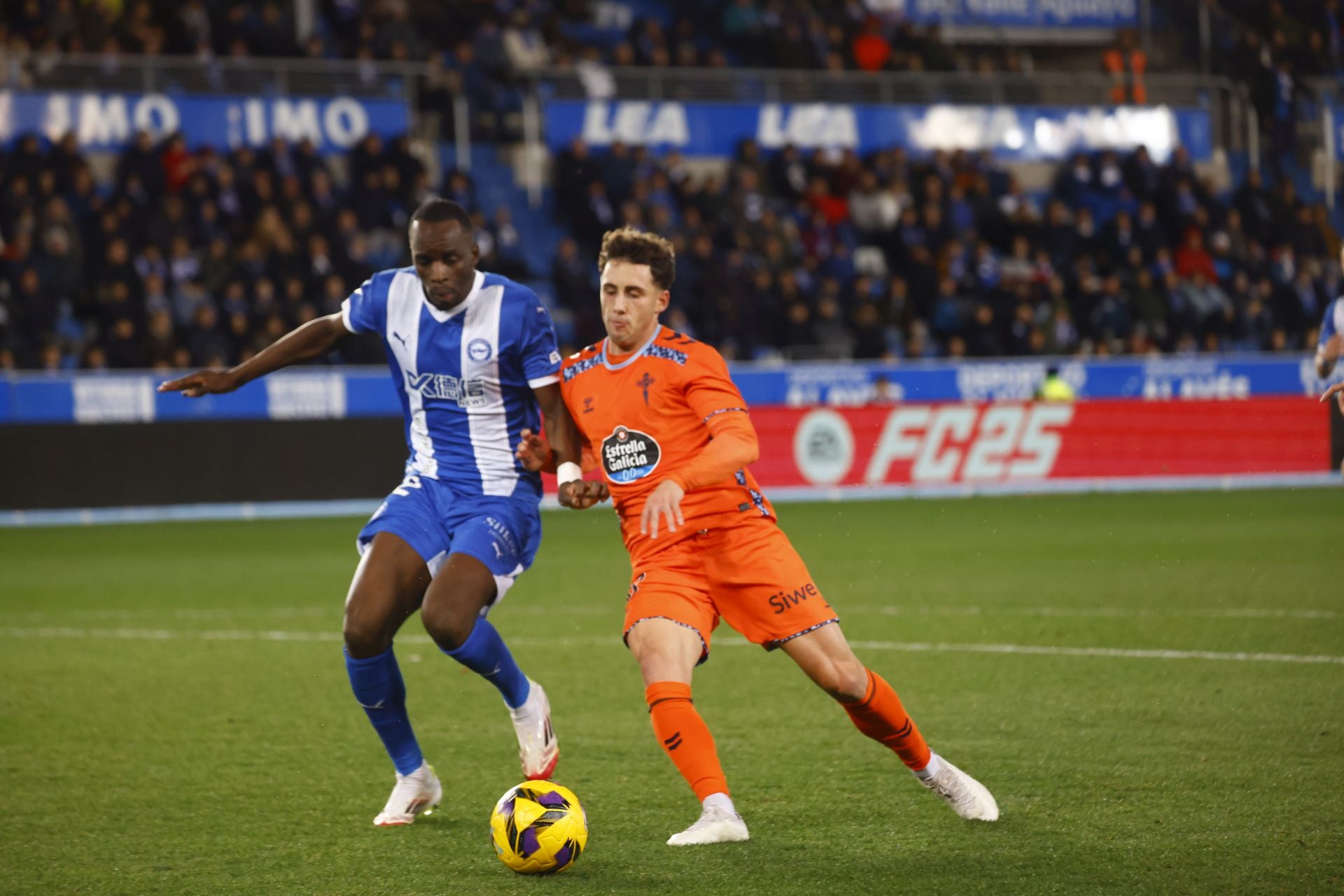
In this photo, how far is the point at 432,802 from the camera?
5.58 metres

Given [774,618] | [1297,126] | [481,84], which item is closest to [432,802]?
[774,618]

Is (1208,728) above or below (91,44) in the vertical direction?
below

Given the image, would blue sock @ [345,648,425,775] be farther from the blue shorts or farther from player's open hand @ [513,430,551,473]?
player's open hand @ [513,430,551,473]

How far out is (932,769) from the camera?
207 inches

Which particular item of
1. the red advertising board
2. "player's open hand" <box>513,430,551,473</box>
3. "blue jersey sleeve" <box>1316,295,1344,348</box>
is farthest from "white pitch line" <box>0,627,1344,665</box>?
the red advertising board

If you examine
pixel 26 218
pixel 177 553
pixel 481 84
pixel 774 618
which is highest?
pixel 481 84

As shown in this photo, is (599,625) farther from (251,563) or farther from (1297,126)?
(1297,126)

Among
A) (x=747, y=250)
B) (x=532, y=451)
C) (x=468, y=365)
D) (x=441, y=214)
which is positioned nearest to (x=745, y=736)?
(x=532, y=451)

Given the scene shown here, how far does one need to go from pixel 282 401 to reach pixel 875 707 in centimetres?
1341

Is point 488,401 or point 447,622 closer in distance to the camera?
point 447,622

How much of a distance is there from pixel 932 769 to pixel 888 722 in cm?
24

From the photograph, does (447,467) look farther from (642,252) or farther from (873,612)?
(873,612)

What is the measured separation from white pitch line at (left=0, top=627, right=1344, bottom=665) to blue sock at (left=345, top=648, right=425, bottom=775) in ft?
12.0

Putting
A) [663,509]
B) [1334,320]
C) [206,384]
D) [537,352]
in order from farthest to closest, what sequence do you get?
[1334,320] → [206,384] → [537,352] → [663,509]
